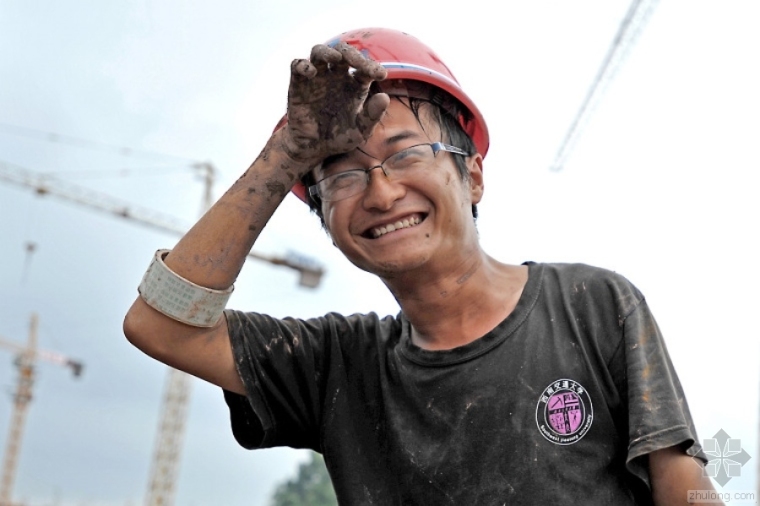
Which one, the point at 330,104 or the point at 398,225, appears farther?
the point at 398,225

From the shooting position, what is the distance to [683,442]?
2139 millimetres

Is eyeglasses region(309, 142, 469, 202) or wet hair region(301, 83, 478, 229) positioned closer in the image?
eyeglasses region(309, 142, 469, 202)

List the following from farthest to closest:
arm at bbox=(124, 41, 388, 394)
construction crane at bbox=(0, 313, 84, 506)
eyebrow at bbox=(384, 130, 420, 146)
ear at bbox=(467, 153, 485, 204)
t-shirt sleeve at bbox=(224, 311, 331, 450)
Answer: construction crane at bbox=(0, 313, 84, 506)
ear at bbox=(467, 153, 485, 204)
t-shirt sleeve at bbox=(224, 311, 331, 450)
eyebrow at bbox=(384, 130, 420, 146)
arm at bbox=(124, 41, 388, 394)

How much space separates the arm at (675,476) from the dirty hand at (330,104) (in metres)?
1.35

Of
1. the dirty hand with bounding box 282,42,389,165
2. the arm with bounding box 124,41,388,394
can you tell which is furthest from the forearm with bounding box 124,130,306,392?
the dirty hand with bounding box 282,42,389,165

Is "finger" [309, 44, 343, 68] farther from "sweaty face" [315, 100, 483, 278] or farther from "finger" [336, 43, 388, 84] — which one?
"sweaty face" [315, 100, 483, 278]

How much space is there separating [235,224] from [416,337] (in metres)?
0.77

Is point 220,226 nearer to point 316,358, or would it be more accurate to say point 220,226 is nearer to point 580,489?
point 316,358

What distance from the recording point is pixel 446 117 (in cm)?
292

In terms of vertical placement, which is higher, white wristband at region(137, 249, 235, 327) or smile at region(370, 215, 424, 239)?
smile at region(370, 215, 424, 239)

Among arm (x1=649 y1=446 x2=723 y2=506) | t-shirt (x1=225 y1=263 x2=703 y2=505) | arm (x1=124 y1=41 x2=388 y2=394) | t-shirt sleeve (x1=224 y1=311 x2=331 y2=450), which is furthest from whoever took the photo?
t-shirt sleeve (x1=224 y1=311 x2=331 y2=450)

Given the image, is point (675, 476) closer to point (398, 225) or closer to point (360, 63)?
point (398, 225)

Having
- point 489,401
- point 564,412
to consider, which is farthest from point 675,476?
point 489,401

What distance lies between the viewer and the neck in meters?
2.68
